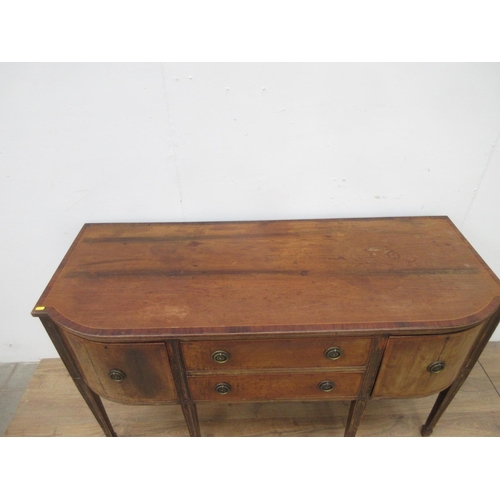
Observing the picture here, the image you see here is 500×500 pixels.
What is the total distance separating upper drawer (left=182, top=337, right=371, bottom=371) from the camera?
1173 millimetres

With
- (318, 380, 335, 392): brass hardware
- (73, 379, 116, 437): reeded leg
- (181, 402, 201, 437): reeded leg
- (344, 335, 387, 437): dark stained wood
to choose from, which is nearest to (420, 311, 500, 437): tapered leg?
(344, 335, 387, 437): dark stained wood

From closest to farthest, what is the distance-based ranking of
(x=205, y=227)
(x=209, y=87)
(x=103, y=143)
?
(x=209, y=87) < (x=103, y=143) < (x=205, y=227)

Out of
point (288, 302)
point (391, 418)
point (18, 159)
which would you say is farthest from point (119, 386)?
point (391, 418)

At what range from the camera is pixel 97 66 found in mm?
1291

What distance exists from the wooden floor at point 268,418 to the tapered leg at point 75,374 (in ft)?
0.61

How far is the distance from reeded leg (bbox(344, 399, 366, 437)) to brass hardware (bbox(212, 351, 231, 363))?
555 mm

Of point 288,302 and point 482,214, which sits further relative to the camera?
point 482,214

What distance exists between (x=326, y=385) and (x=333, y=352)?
18 centimetres

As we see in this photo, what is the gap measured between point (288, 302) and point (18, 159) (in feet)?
4.10

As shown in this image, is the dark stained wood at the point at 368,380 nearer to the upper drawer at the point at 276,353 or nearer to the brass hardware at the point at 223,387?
the upper drawer at the point at 276,353

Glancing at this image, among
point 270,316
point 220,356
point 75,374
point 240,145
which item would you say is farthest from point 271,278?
point 75,374

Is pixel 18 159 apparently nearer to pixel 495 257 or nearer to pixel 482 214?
pixel 482 214

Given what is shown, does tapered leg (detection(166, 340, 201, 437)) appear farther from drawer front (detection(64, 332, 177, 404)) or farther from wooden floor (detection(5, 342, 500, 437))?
wooden floor (detection(5, 342, 500, 437))

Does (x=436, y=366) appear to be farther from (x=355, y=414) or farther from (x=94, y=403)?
(x=94, y=403)
